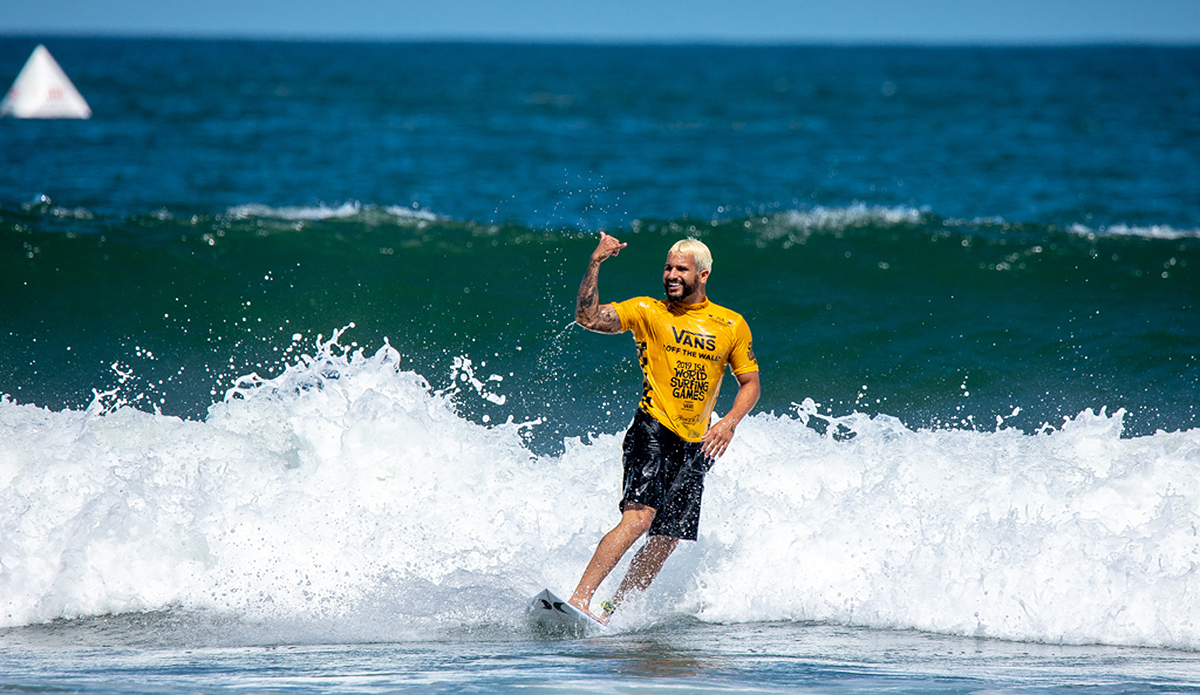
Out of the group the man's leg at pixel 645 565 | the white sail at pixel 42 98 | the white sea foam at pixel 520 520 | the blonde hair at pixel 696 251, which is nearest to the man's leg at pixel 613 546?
the man's leg at pixel 645 565

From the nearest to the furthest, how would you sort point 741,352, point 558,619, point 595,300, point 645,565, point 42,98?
1. point 595,300
2. point 558,619
3. point 741,352
4. point 645,565
5. point 42,98

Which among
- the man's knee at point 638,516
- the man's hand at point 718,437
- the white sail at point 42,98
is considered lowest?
the man's knee at point 638,516

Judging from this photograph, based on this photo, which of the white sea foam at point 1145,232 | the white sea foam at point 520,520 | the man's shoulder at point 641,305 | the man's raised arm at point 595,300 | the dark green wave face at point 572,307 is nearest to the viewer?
the man's raised arm at point 595,300

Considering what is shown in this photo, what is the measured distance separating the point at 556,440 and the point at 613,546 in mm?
3149

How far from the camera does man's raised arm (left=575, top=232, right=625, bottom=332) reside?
4.84 metres

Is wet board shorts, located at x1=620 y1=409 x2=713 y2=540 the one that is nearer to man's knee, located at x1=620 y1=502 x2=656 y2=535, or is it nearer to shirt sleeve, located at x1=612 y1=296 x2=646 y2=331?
man's knee, located at x1=620 y1=502 x2=656 y2=535

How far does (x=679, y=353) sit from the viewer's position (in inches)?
200

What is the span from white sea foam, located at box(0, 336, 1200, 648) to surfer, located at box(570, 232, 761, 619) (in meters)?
0.56

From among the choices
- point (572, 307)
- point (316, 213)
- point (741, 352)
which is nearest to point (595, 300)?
point (741, 352)

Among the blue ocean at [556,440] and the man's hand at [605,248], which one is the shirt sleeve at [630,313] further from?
the blue ocean at [556,440]

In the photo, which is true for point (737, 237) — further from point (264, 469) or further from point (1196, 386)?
point (264, 469)

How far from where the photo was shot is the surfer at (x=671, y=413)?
16.6ft

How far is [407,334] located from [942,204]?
11.5 metres

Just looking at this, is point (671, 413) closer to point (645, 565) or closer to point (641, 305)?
point (641, 305)
